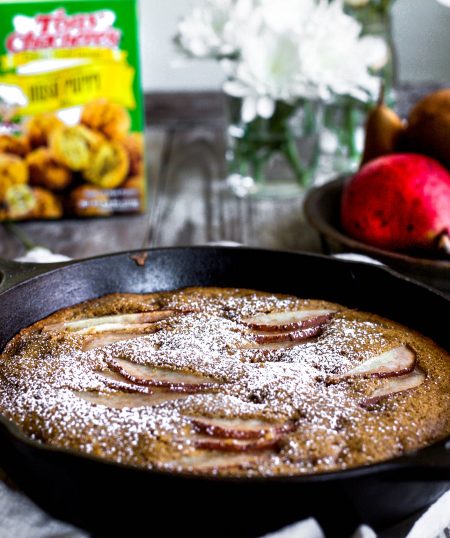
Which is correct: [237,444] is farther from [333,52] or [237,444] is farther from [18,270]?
[333,52]

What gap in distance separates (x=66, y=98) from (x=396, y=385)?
47.6 inches

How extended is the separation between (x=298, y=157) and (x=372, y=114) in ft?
1.11

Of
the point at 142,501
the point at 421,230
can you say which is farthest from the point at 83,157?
Result: the point at 142,501

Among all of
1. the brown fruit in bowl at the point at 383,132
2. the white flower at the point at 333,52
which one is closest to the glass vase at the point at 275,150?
the white flower at the point at 333,52

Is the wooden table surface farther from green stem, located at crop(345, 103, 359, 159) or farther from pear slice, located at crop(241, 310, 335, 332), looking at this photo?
pear slice, located at crop(241, 310, 335, 332)

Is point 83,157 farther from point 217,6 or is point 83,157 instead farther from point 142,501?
point 142,501

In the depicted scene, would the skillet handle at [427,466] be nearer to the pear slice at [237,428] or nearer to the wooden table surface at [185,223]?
the pear slice at [237,428]

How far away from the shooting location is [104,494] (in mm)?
Answer: 701

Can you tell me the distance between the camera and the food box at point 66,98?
71.5 inches

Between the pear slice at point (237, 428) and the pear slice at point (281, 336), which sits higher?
the pear slice at point (237, 428)

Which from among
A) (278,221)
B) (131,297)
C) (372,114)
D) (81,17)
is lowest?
(278,221)

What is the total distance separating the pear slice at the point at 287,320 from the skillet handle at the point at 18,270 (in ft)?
1.02

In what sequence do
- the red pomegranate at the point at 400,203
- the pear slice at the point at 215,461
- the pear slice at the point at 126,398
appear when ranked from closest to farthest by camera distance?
the pear slice at the point at 215,461 → the pear slice at the point at 126,398 → the red pomegranate at the point at 400,203

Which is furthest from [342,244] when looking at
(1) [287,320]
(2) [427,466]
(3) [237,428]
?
(2) [427,466]
